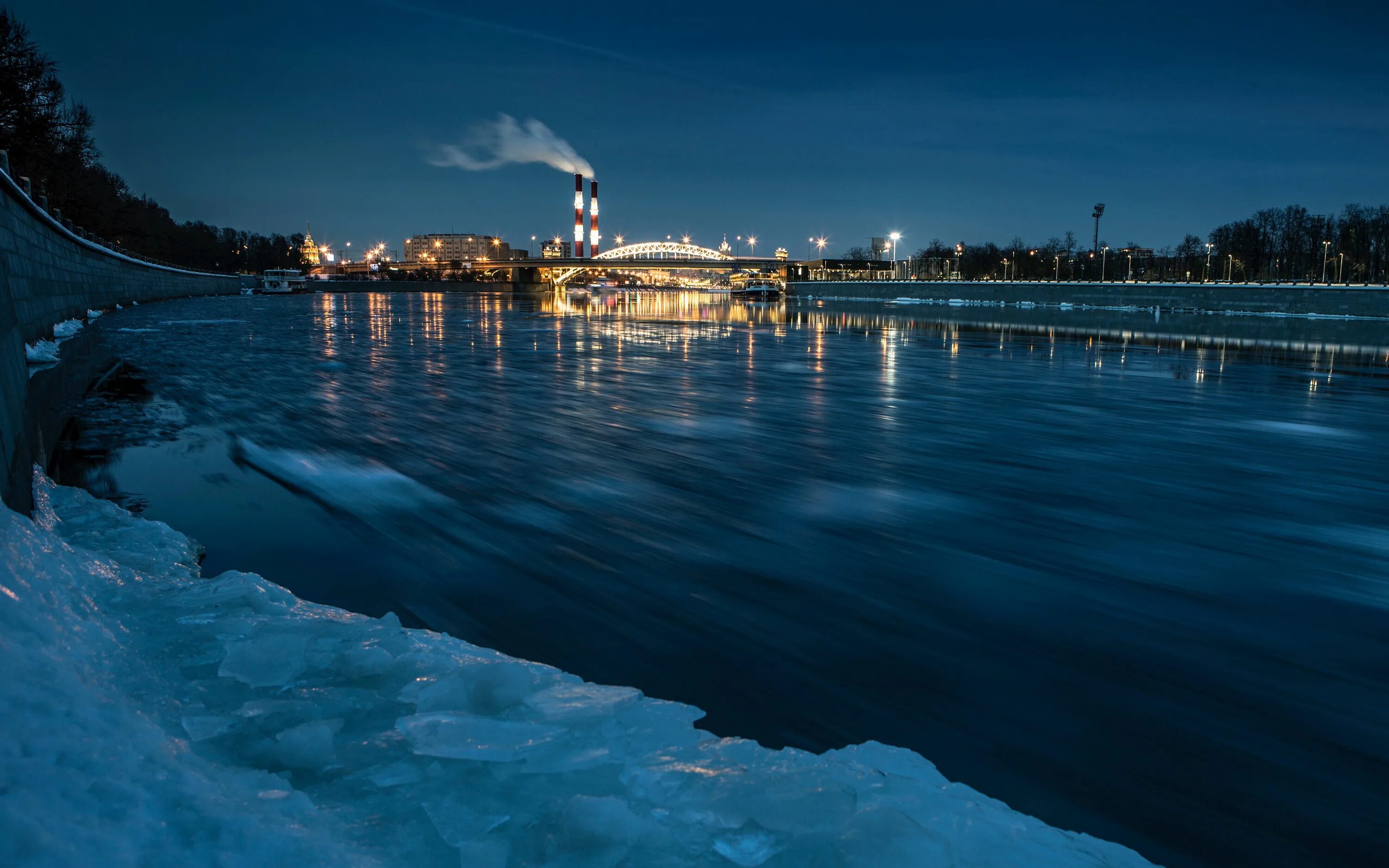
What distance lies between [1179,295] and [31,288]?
7345cm

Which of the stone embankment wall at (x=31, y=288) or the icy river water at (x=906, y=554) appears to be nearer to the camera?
the icy river water at (x=906, y=554)

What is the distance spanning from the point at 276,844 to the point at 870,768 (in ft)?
6.22

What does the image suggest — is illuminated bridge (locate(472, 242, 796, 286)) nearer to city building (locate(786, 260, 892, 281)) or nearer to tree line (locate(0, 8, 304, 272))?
city building (locate(786, 260, 892, 281))

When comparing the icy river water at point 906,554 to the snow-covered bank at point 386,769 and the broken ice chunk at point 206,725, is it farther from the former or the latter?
the broken ice chunk at point 206,725

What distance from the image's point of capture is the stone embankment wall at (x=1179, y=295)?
57938mm

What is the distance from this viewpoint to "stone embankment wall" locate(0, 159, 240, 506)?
684cm

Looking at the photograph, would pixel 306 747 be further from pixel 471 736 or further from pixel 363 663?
pixel 363 663

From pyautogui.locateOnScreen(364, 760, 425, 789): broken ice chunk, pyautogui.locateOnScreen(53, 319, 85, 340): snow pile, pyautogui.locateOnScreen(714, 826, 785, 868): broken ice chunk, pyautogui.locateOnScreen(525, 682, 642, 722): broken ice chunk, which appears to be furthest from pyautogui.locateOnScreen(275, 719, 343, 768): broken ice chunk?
pyautogui.locateOnScreen(53, 319, 85, 340): snow pile

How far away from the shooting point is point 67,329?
2617cm

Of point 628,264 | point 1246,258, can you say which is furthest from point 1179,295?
point 628,264

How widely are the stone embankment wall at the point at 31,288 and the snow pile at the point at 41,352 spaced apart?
26 centimetres

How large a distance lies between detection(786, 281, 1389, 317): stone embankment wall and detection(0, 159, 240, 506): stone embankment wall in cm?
6759

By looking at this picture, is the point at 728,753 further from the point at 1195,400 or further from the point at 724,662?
the point at 1195,400

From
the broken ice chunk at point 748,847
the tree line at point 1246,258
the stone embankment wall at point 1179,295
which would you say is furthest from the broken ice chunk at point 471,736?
the tree line at point 1246,258
